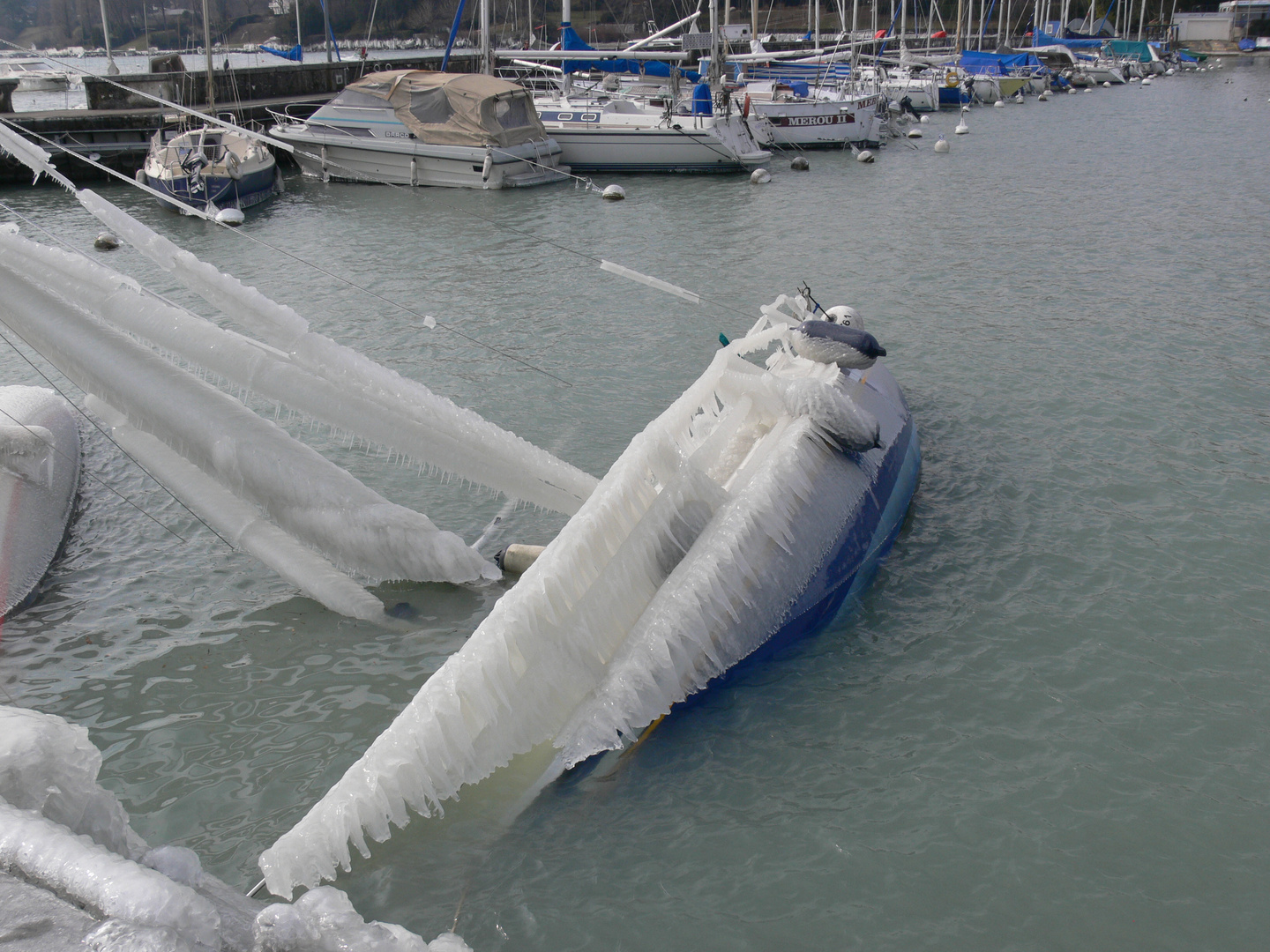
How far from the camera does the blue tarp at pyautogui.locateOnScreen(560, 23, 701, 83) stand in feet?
132

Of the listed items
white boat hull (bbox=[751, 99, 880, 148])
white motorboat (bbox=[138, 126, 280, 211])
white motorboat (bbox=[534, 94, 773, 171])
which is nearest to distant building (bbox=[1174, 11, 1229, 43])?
white boat hull (bbox=[751, 99, 880, 148])

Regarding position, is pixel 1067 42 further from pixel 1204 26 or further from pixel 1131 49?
pixel 1204 26

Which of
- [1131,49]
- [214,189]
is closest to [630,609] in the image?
[214,189]

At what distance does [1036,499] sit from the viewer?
10.0 metres

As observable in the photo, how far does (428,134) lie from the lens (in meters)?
31.1

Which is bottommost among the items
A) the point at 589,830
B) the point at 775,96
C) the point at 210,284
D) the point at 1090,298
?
the point at 589,830

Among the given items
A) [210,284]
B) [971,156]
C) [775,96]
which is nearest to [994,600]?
[210,284]

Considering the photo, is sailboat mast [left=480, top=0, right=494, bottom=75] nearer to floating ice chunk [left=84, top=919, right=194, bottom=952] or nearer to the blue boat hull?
the blue boat hull

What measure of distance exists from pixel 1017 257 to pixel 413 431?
669 inches

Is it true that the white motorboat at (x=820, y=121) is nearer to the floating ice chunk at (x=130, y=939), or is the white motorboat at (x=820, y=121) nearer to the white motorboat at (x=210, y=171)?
the white motorboat at (x=210, y=171)

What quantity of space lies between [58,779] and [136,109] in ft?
127

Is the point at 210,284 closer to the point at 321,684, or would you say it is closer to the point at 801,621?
the point at 321,684

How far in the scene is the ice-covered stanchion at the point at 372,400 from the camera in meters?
7.48

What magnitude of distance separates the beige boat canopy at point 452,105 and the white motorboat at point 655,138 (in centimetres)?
222
